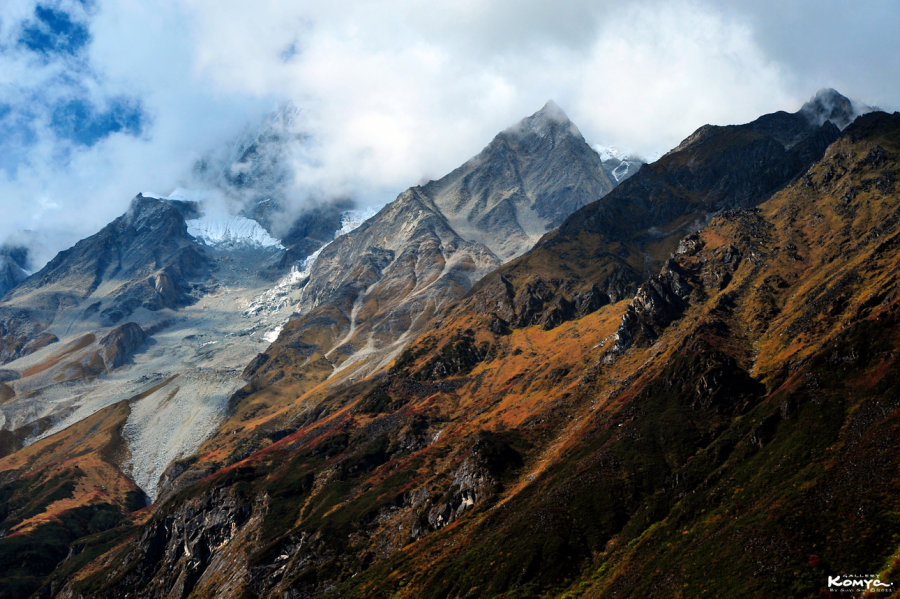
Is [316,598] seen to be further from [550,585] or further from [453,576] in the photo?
[550,585]

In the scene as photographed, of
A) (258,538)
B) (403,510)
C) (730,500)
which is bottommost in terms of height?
(730,500)

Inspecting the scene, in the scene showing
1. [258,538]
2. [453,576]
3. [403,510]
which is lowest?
[453,576]

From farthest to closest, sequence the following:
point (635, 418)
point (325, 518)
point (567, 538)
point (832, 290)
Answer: point (325, 518), point (832, 290), point (635, 418), point (567, 538)

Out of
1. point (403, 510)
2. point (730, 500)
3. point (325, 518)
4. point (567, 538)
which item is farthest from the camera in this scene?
point (325, 518)

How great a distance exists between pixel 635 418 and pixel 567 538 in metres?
47.9

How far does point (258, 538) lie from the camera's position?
7776 inches

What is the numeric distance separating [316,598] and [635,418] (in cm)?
9115

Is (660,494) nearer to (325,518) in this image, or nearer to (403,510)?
(403,510)

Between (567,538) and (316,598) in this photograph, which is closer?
(567,538)

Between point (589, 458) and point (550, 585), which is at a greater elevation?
point (589, 458)

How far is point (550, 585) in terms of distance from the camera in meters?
105

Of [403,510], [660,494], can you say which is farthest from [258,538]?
[660,494]

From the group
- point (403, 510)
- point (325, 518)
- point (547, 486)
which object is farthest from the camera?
point (325, 518)

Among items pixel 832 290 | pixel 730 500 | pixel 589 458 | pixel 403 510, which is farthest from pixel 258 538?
pixel 832 290
